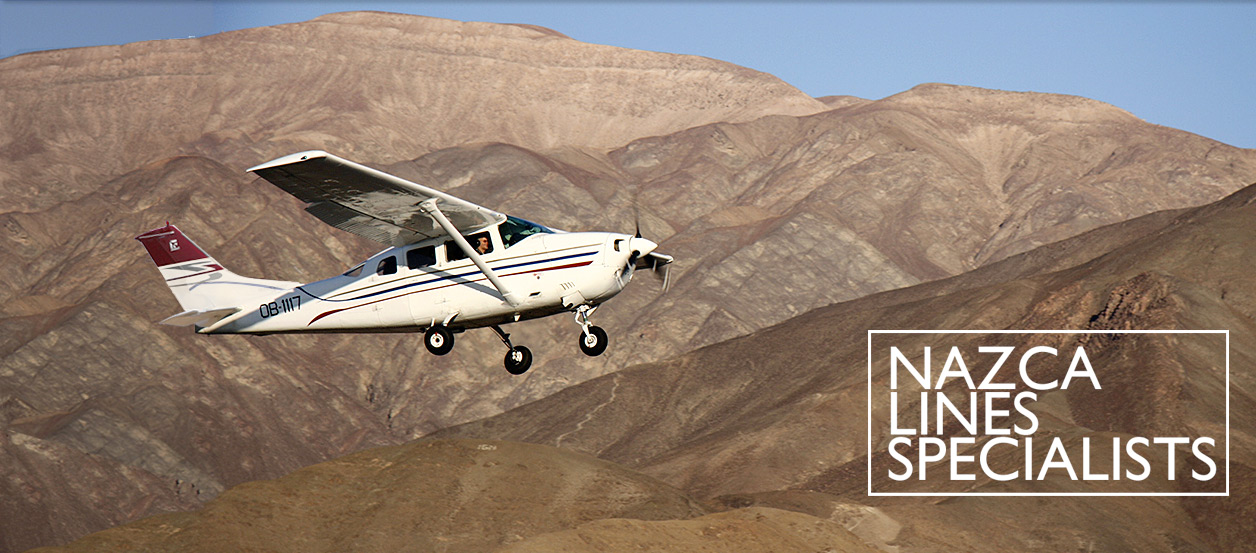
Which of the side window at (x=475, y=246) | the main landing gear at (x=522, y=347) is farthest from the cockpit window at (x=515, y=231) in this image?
the main landing gear at (x=522, y=347)

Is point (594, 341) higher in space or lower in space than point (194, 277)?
lower

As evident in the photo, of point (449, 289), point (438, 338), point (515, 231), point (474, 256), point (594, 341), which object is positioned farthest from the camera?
point (438, 338)

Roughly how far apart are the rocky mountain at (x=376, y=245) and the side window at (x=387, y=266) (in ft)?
223

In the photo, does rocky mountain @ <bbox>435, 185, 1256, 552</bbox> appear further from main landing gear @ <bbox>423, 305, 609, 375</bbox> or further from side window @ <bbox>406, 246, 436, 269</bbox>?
side window @ <bbox>406, 246, 436, 269</bbox>

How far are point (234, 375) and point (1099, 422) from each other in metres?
72.3

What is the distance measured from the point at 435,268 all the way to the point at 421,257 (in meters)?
0.47

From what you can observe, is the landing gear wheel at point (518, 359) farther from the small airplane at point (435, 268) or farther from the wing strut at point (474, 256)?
the wing strut at point (474, 256)

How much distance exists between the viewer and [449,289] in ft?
91.8

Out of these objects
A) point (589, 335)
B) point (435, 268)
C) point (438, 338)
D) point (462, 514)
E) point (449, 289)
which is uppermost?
point (435, 268)

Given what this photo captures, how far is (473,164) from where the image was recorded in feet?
545

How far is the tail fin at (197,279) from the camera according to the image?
32.4 metres

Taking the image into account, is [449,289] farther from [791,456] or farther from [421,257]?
Result: [791,456]

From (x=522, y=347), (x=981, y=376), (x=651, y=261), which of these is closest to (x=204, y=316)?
(x=522, y=347)

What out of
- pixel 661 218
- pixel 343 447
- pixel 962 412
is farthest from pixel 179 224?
pixel 962 412
